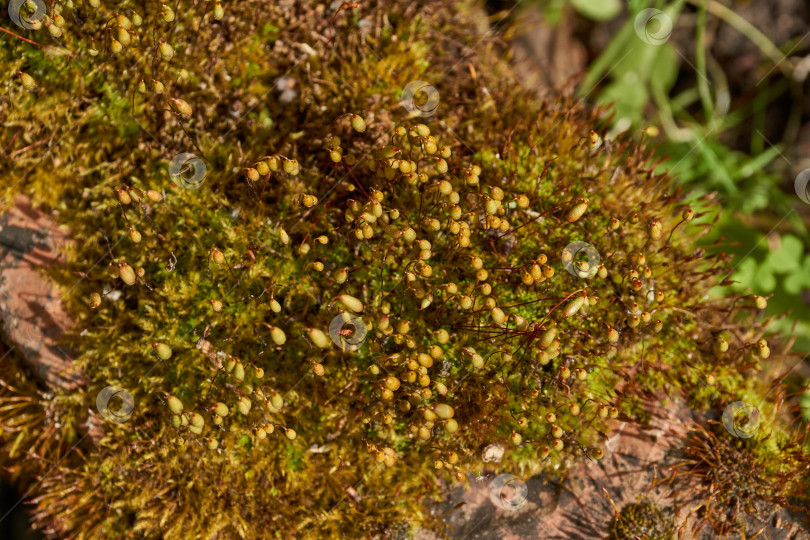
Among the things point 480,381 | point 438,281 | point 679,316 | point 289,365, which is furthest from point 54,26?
point 679,316

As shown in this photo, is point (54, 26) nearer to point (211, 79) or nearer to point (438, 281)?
point (211, 79)

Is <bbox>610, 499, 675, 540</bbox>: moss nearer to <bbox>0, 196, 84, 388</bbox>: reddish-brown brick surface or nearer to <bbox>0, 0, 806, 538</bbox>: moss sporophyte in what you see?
<bbox>0, 0, 806, 538</bbox>: moss sporophyte
